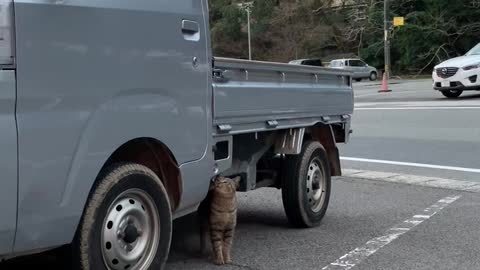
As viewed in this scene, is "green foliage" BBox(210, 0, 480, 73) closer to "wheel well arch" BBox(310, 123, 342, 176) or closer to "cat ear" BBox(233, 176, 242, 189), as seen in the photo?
"wheel well arch" BBox(310, 123, 342, 176)

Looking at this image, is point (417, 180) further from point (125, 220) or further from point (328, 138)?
point (125, 220)

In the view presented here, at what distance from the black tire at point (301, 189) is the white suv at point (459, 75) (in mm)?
15252

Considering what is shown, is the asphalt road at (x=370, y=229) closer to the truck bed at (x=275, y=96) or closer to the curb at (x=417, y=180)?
the curb at (x=417, y=180)

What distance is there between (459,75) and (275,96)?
16.4 meters

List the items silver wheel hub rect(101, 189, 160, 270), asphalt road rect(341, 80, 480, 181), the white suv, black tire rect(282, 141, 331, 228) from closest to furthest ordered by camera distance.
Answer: silver wheel hub rect(101, 189, 160, 270) → black tire rect(282, 141, 331, 228) → asphalt road rect(341, 80, 480, 181) → the white suv

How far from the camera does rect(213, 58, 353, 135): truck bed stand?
4.77m

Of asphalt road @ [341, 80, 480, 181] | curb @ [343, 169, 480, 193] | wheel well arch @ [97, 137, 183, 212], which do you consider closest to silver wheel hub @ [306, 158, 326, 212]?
wheel well arch @ [97, 137, 183, 212]

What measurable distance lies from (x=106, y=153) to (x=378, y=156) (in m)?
8.42

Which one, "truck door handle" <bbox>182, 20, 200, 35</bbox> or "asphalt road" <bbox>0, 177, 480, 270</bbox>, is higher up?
"truck door handle" <bbox>182, 20, 200, 35</bbox>

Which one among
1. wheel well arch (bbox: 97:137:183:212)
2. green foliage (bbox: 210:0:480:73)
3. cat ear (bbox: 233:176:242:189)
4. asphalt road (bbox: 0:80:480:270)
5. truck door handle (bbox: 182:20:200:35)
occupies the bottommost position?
asphalt road (bbox: 0:80:480:270)

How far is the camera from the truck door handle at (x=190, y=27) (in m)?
4.22

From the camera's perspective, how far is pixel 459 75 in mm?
20391

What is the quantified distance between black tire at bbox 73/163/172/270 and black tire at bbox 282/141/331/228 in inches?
82.3

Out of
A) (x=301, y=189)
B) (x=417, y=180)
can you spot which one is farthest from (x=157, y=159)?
(x=417, y=180)
